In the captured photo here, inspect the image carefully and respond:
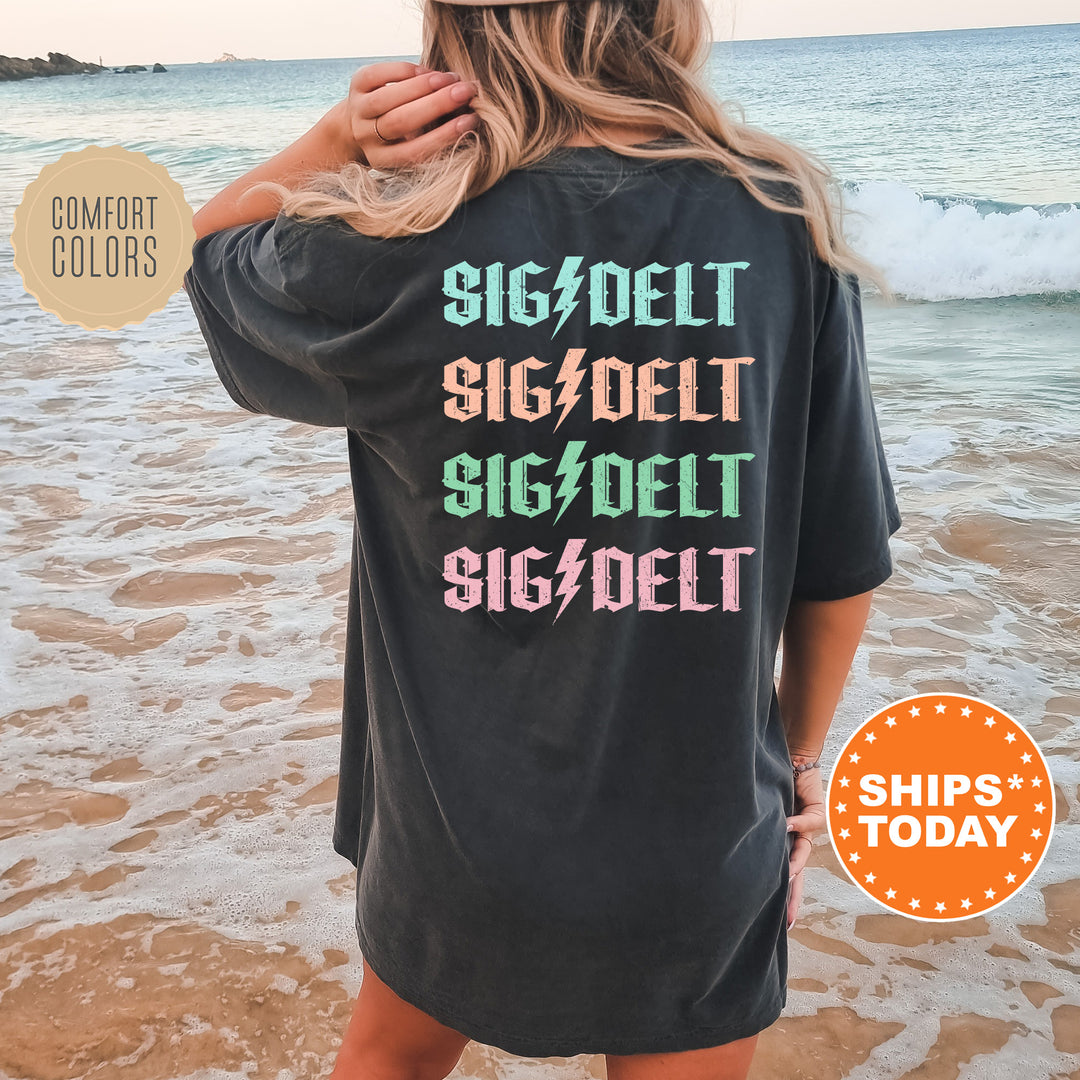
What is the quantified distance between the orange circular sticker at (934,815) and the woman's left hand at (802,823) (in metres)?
1.05

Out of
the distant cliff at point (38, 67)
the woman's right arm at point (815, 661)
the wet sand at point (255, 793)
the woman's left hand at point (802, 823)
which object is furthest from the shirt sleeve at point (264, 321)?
the distant cliff at point (38, 67)

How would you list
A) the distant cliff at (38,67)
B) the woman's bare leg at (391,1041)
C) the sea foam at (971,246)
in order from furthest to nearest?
the distant cliff at (38,67) → the sea foam at (971,246) → the woman's bare leg at (391,1041)

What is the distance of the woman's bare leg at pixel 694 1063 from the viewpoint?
1.14 meters

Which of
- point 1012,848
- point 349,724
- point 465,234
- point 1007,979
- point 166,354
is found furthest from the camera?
point 166,354

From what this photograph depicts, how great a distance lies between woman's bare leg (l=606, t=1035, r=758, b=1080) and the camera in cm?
114

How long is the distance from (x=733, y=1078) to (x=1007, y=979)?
1634 millimetres

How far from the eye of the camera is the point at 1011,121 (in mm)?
20547

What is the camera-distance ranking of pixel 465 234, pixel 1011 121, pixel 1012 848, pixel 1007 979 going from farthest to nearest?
1. pixel 1011 121
2. pixel 1012 848
3. pixel 1007 979
4. pixel 465 234

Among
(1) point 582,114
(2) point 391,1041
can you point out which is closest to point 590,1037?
(2) point 391,1041

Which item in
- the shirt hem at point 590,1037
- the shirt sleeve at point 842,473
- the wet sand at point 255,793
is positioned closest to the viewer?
the shirt sleeve at point 842,473

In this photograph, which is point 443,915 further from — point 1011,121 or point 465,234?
point 1011,121

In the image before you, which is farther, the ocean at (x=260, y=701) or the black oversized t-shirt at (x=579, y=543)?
the ocean at (x=260, y=701)

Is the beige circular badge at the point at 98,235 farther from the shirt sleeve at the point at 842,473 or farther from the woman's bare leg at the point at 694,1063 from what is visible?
the woman's bare leg at the point at 694,1063

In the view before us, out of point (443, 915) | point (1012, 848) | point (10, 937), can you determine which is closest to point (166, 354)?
point (10, 937)
